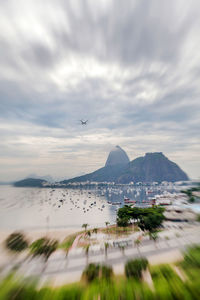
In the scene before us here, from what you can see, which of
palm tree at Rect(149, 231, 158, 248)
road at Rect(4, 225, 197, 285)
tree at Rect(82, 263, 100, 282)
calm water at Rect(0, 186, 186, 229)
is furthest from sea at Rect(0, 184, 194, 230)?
tree at Rect(82, 263, 100, 282)

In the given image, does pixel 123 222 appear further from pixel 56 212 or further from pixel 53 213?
pixel 56 212

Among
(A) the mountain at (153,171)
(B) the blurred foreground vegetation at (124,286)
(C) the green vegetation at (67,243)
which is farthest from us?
(A) the mountain at (153,171)

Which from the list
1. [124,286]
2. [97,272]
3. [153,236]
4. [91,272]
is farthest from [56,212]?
[124,286]

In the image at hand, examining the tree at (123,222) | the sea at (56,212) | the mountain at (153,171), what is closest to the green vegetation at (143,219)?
the tree at (123,222)

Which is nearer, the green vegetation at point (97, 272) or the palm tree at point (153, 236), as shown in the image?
the green vegetation at point (97, 272)

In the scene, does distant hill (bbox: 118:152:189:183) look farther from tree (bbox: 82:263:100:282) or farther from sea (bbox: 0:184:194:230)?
tree (bbox: 82:263:100:282)

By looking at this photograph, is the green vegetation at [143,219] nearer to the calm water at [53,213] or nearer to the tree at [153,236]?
the tree at [153,236]
